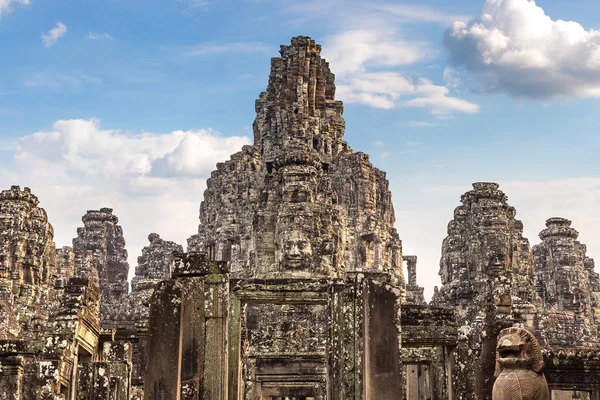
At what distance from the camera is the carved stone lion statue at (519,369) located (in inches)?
507

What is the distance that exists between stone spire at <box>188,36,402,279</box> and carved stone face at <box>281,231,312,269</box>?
0.04m

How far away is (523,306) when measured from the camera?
114 feet

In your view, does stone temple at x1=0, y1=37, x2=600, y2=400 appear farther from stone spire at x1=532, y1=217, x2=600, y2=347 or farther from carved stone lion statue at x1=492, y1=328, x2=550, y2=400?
carved stone lion statue at x1=492, y1=328, x2=550, y2=400

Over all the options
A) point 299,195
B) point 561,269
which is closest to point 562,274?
point 561,269

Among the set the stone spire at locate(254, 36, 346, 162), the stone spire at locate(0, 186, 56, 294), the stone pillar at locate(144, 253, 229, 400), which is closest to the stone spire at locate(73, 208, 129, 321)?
the stone spire at locate(254, 36, 346, 162)

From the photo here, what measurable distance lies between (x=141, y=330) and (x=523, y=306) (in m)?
19.5

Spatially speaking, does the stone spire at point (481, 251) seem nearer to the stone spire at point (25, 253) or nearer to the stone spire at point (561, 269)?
the stone spire at point (561, 269)

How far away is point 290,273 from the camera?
1513 inches

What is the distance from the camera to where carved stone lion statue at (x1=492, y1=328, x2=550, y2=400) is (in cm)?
1288

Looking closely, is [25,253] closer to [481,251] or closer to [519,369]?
[481,251]

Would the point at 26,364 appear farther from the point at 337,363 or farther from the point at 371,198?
the point at 371,198

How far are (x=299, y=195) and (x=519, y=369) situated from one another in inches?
1082

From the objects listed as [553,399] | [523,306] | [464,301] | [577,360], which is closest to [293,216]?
[464,301]

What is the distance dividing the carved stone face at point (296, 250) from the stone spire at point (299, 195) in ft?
0.14
